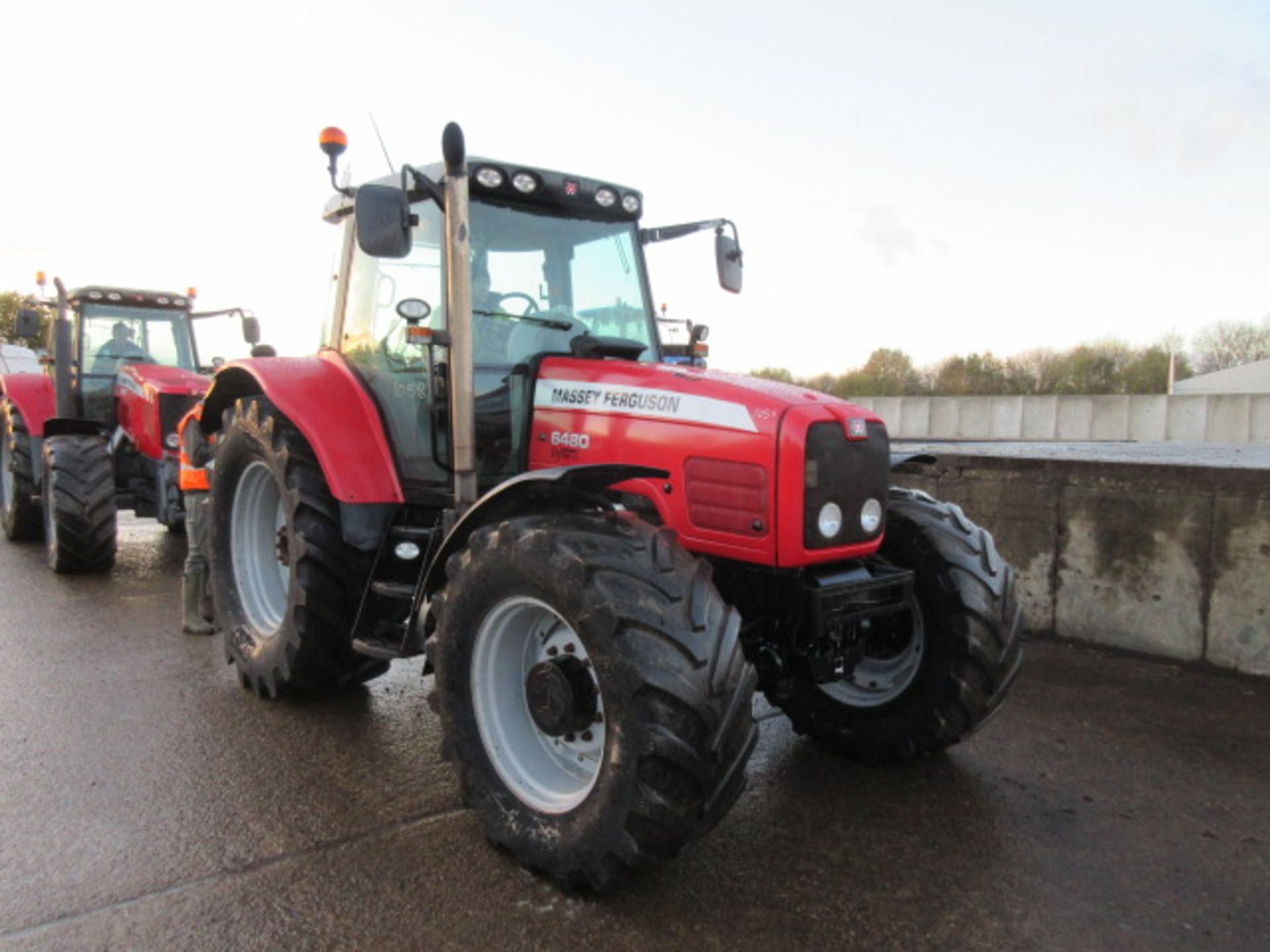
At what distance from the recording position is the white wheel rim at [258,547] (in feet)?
16.0

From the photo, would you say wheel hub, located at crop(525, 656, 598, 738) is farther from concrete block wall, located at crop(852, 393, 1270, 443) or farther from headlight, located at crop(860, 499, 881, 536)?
concrete block wall, located at crop(852, 393, 1270, 443)

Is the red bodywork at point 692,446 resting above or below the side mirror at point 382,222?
below

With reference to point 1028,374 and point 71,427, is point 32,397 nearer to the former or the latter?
point 71,427

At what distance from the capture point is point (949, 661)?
3574mm

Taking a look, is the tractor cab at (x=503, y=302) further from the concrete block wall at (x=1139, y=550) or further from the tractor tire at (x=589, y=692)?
the concrete block wall at (x=1139, y=550)

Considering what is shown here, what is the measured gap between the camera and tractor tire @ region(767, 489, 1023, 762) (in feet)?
11.7

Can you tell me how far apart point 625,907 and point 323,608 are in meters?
2.00

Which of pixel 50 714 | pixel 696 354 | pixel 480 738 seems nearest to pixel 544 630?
pixel 480 738

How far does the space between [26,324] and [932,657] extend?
336 inches

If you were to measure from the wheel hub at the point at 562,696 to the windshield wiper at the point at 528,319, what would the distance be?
1543 mm

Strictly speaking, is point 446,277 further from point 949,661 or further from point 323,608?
point 949,661

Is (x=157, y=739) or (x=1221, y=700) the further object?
(x=1221, y=700)

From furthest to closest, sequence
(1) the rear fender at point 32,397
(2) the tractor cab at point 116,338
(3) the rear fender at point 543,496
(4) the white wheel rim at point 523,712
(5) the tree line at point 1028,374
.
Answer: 1. (5) the tree line at point 1028,374
2. (2) the tractor cab at point 116,338
3. (1) the rear fender at point 32,397
4. (4) the white wheel rim at point 523,712
5. (3) the rear fender at point 543,496

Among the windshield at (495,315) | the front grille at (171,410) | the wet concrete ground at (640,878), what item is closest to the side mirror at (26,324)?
the front grille at (171,410)
